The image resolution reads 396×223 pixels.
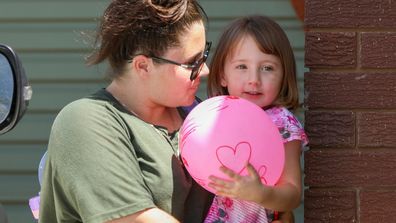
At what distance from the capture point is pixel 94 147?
2604 mm

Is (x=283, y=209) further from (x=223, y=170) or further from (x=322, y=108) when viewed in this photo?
(x=322, y=108)

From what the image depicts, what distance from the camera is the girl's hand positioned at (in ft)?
8.37

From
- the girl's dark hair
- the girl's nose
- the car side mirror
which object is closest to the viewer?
the car side mirror

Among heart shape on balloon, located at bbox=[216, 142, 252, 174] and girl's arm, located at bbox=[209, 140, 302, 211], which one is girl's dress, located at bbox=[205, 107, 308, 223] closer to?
girl's arm, located at bbox=[209, 140, 302, 211]

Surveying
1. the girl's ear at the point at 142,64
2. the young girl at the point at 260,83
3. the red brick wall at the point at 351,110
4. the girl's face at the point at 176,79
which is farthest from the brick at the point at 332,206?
the girl's ear at the point at 142,64

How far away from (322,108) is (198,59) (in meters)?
0.61

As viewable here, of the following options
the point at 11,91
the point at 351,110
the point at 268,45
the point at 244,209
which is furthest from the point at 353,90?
the point at 11,91

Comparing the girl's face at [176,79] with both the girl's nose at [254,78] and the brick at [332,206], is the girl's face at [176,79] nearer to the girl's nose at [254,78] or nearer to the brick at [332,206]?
the girl's nose at [254,78]

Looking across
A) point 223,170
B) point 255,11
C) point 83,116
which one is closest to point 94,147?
point 83,116

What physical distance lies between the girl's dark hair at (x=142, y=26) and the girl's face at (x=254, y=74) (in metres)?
0.26

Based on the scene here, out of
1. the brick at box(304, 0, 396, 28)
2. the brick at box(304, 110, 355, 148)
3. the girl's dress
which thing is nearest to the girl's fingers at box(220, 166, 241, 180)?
the girl's dress

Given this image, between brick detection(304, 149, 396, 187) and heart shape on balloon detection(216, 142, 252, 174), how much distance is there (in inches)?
27.6

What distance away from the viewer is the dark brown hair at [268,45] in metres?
3.07

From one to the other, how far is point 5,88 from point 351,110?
1371mm
